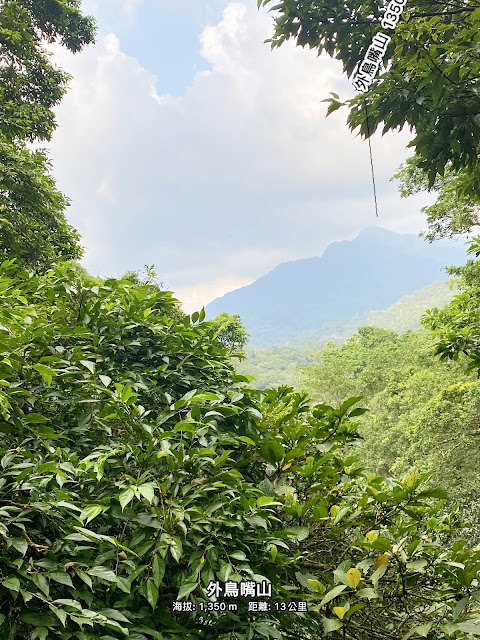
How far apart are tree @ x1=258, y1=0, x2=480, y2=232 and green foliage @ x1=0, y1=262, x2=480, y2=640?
1.15 m

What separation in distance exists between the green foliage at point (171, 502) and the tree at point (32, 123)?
4.73 ft

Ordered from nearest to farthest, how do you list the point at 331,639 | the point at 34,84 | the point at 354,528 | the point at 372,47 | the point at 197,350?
the point at 331,639 < the point at 354,528 < the point at 197,350 < the point at 372,47 < the point at 34,84

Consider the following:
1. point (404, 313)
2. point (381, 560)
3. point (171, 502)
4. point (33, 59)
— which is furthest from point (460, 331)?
point (404, 313)

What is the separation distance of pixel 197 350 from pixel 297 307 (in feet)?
567

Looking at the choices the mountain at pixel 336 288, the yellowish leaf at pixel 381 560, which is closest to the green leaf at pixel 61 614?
the yellowish leaf at pixel 381 560

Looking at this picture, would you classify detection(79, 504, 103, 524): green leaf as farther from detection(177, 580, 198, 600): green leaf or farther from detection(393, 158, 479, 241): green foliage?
detection(393, 158, 479, 241): green foliage

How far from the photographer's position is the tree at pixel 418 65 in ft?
4.75

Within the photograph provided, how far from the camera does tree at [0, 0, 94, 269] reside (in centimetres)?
418

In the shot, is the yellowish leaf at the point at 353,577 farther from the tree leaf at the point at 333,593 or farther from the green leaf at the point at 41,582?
the green leaf at the point at 41,582

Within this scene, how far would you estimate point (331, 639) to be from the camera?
0.96m

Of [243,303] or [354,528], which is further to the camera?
[243,303]

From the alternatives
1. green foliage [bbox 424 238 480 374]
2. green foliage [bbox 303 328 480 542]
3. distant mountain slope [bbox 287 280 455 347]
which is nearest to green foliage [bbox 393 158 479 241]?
green foliage [bbox 303 328 480 542]

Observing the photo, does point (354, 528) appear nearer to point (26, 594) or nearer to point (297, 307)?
point (26, 594)

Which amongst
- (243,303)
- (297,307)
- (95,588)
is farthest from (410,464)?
(243,303)
